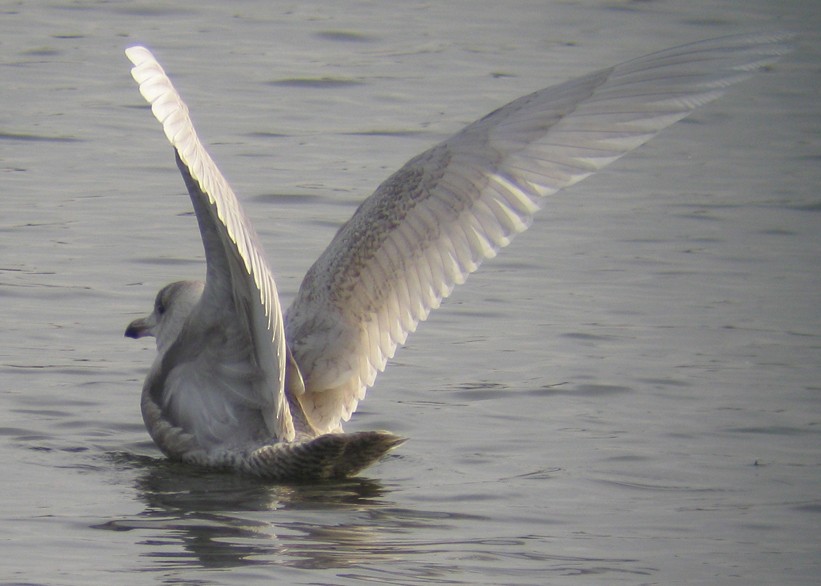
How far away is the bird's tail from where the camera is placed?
696 cm

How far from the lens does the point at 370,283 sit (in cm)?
789

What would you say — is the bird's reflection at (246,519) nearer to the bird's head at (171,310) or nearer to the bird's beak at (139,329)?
the bird's head at (171,310)

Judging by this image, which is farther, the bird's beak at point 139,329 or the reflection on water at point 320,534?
the bird's beak at point 139,329

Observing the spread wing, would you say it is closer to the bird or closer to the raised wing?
the bird

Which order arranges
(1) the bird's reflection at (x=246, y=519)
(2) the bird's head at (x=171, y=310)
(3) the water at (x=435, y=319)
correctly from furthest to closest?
(2) the bird's head at (x=171, y=310)
(3) the water at (x=435, y=319)
(1) the bird's reflection at (x=246, y=519)

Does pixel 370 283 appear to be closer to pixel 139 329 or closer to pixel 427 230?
pixel 427 230

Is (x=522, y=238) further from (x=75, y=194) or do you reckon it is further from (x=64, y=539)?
(x=64, y=539)

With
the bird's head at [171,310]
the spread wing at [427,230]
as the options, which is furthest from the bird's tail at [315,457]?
the bird's head at [171,310]

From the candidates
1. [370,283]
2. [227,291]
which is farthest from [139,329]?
[227,291]

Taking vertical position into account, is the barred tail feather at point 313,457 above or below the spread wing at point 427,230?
below

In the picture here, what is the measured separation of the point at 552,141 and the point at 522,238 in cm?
381

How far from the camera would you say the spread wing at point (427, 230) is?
7668 millimetres

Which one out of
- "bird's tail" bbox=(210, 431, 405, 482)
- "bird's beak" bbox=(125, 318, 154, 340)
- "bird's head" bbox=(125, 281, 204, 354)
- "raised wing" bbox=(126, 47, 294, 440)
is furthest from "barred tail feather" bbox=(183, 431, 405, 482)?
"bird's beak" bbox=(125, 318, 154, 340)

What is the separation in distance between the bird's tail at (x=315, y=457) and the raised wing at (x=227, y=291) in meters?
0.15
